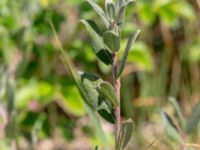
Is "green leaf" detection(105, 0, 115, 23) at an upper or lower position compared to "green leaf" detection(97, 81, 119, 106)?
upper

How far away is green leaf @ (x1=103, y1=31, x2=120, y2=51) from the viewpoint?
3.06 ft

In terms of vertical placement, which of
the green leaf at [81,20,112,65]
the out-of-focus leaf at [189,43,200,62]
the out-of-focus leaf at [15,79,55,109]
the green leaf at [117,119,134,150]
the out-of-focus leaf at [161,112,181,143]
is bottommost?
the out-of-focus leaf at [189,43,200,62]

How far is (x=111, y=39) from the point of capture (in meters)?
0.94

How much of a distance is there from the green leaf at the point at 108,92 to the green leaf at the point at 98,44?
0.06 m

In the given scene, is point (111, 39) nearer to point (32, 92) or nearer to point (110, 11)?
point (110, 11)

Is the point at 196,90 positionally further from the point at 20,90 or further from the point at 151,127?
the point at 20,90

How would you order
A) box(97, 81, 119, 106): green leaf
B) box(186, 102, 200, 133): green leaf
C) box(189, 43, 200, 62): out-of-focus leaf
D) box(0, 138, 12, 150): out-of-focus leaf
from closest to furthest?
box(97, 81, 119, 106): green leaf → box(186, 102, 200, 133): green leaf → box(0, 138, 12, 150): out-of-focus leaf → box(189, 43, 200, 62): out-of-focus leaf

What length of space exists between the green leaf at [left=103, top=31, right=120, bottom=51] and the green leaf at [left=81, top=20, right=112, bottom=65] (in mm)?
24

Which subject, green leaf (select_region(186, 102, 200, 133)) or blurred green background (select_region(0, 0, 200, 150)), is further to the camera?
blurred green background (select_region(0, 0, 200, 150))

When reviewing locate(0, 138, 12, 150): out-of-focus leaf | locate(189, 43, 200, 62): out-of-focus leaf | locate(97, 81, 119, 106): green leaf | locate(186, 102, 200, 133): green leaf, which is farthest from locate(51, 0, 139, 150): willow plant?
locate(189, 43, 200, 62): out-of-focus leaf

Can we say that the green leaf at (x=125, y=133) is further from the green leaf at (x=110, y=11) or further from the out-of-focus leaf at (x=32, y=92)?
the out-of-focus leaf at (x=32, y=92)

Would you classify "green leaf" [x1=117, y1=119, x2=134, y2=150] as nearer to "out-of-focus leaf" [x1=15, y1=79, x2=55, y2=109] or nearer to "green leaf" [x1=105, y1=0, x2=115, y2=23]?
"green leaf" [x1=105, y1=0, x2=115, y2=23]

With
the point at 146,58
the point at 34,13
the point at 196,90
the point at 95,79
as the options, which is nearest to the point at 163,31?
the point at 196,90

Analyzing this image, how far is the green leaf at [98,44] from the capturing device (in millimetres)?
978
